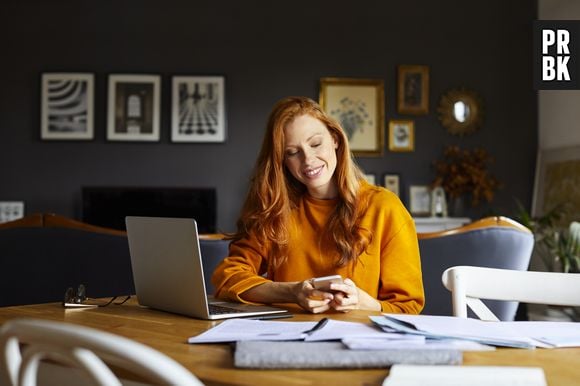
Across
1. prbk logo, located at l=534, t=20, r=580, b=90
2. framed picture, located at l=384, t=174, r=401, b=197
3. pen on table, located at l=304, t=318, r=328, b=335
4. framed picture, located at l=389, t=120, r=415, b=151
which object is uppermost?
prbk logo, located at l=534, t=20, r=580, b=90

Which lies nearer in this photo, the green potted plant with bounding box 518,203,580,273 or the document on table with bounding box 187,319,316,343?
the document on table with bounding box 187,319,316,343

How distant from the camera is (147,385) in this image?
121 cm

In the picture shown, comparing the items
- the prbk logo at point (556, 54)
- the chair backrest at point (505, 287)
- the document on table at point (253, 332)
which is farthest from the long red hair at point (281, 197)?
the prbk logo at point (556, 54)

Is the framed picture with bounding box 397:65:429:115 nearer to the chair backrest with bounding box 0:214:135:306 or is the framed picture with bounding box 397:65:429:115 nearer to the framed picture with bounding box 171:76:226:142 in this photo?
the framed picture with bounding box 171:76:226:142

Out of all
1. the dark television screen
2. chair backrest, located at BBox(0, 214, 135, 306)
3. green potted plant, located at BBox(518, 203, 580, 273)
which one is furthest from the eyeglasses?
the dark television screen

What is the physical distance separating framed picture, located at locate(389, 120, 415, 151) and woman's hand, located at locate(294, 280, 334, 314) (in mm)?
5266

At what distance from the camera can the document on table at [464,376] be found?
41.8 inches

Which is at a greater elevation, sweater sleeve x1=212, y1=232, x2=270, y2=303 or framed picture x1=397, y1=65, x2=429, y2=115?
framed picture x1=397, y1=65, x2=429, y2=115

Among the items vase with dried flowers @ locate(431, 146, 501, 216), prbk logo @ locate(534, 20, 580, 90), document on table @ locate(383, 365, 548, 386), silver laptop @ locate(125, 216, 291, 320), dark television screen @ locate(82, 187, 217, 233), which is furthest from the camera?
vase with dried flowers @ locate(431, 146, 501, 216)

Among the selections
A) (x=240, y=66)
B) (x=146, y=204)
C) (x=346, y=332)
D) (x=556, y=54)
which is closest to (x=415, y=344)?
(x=346, y=332)

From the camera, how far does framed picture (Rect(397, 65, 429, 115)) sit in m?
7.03

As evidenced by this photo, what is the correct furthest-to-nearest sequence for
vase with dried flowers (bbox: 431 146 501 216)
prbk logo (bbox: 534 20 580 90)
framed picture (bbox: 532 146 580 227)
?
1. vase with dried flowers (bbox: 431 146 501 216)
2. framed picture (bbox: 532 146 580 227)
3. prbk logo (bbox: 534 20 580 90)

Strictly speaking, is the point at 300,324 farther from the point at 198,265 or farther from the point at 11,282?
the point at 11,282

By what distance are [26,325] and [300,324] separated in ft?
2.24
